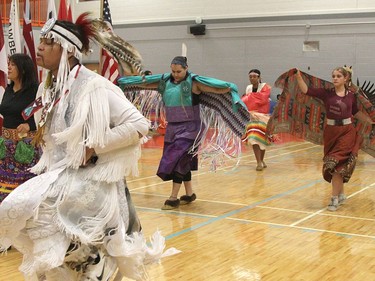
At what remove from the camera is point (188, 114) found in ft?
20.3

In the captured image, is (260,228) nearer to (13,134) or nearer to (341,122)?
(341,122)

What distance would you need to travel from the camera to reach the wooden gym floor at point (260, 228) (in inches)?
167

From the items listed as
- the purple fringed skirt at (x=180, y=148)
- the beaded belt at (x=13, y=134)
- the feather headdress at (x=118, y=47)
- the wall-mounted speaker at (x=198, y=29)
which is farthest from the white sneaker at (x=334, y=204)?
the wall-mounted speaker at (x=198, y=29)

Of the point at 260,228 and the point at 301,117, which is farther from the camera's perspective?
the point at 301,117

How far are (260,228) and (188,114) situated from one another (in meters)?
1.35

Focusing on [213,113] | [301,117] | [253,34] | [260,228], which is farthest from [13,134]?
[253,34]

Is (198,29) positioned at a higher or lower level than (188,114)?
higher

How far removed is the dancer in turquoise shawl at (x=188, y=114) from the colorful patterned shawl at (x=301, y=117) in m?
0.93

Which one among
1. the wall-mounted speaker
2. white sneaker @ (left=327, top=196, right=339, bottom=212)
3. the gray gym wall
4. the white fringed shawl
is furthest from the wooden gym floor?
the wall-mounted speaker

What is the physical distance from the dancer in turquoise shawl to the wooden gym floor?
46 cm

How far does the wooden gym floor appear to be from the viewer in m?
4.23

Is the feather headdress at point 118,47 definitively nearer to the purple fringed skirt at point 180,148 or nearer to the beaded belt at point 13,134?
the beaded belt at point 13,134

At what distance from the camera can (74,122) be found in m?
2.75

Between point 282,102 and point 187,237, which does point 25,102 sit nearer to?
point 187,237
